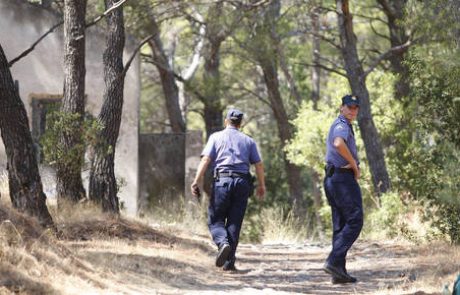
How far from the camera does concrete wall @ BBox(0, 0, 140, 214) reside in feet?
69.6

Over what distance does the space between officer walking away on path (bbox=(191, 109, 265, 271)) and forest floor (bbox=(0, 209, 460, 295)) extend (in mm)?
504

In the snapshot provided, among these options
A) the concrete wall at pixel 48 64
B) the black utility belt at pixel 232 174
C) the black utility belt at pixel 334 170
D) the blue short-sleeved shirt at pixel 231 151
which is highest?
the concrete wall at pixel 48 64

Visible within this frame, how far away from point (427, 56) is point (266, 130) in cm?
2546

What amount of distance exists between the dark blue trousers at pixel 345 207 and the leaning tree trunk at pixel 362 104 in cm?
928

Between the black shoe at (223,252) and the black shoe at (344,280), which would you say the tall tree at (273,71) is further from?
the black shoe at (344,280)

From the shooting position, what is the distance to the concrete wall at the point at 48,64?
69.6 feet

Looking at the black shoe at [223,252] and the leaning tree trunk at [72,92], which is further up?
the leaning tree trunk at [72,92]

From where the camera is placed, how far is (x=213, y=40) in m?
28.7

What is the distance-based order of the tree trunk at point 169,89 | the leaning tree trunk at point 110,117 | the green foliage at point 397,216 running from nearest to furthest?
the leaning tree trunk at point 110,117 < the green foliage at point 397,216 < the tree trunk at point 169,89

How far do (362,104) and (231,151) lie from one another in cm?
891

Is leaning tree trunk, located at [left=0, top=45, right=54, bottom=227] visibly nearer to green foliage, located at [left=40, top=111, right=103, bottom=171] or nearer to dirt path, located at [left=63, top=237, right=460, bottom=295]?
dirt path, located at [left=63, top=237, right=460, bottom=295]

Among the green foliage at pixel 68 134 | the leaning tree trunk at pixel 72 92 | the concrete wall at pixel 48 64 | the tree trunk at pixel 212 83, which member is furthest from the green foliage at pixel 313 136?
the green foliage at pixel 68 134

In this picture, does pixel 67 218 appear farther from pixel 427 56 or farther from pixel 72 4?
pixel 427 56

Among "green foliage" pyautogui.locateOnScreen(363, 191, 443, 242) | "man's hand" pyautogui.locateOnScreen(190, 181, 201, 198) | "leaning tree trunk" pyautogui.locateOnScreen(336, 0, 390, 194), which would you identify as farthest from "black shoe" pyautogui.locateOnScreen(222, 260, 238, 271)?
"leaning tree trunk" pyautogui.locateOnScreen(336, 0, 390, 194)
